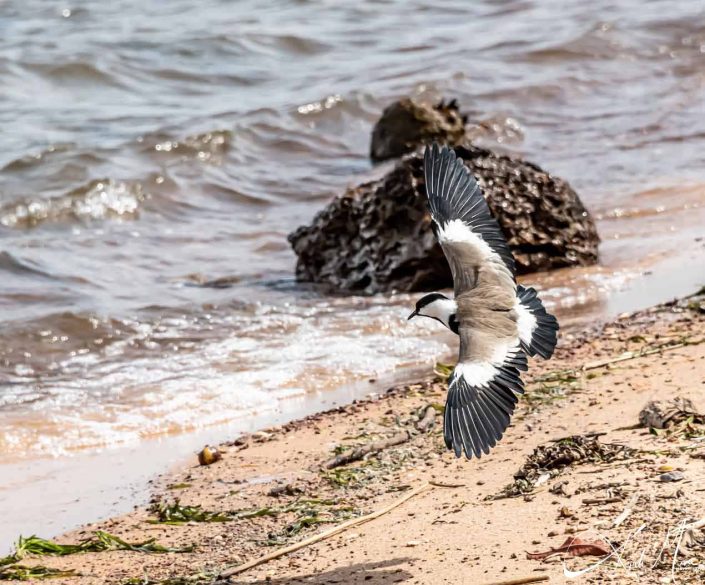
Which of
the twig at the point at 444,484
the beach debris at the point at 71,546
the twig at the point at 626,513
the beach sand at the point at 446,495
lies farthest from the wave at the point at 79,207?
the twig at the point at 626,513

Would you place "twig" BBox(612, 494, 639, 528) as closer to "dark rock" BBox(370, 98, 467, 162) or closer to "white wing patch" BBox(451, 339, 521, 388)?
"white wing patch" BBox(451, 339, 521, 388)

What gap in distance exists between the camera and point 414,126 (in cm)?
1295

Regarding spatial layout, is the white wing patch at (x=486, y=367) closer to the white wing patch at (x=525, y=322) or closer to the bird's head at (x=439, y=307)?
the white wing patch at (x=525, y=322)

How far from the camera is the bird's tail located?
4.90 m

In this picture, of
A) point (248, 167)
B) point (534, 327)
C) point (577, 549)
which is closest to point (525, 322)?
point (534, 327)

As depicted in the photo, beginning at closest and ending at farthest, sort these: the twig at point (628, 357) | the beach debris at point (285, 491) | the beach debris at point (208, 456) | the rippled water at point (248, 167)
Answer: the beach debris at point (285, 491)
the beach debris at point (208, 456)
the twig at point (628, 357)
the rippled water at point (248, 167)

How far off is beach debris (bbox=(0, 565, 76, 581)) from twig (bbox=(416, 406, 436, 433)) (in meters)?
1.72

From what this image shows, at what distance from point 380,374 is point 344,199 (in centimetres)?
244

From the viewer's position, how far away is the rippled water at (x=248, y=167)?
7527mm

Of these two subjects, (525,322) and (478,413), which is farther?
(525,322)

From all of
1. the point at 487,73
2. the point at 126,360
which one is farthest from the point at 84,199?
the point at 487,73

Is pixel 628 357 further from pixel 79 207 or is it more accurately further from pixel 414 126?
pixel 414 126

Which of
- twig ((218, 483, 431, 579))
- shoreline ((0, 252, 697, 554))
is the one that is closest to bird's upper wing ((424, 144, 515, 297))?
twig ((218, 483, 431, 579))

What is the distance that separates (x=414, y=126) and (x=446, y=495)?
8595mm
